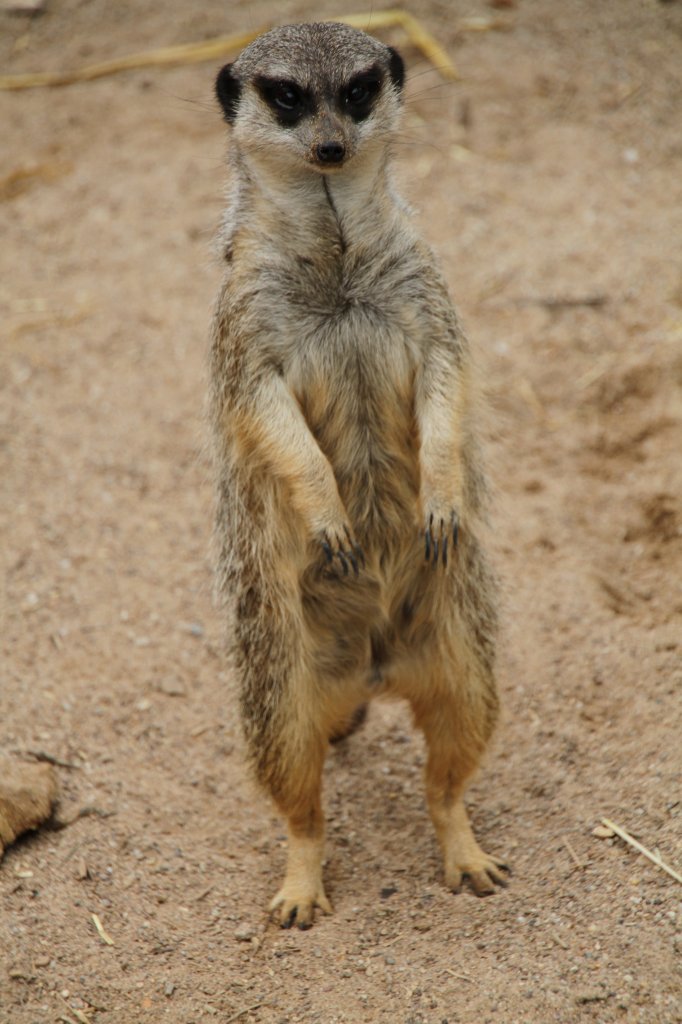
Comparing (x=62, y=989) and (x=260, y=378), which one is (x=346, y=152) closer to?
(x=260, y=378)

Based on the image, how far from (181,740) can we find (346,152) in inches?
76.5

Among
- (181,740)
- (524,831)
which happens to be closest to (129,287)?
(181,740)

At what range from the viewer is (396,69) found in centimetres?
304

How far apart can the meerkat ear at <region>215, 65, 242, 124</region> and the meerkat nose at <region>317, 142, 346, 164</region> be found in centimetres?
52

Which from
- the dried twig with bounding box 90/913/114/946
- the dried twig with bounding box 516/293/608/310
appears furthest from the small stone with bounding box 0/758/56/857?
the dried twig with bounding box 516/293/608/310

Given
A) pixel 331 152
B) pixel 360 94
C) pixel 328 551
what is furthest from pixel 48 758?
pixel 360 94

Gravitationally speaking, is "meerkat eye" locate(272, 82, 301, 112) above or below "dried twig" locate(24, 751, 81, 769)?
above

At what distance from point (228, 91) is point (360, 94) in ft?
1.40

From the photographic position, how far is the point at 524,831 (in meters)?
3.24

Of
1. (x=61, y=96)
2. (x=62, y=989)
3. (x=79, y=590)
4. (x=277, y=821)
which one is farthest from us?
(x=61, y=96)

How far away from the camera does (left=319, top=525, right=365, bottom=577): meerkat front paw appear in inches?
109

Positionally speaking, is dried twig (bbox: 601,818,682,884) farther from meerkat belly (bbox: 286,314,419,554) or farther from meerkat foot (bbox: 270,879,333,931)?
meerkat belly (bbox: 286,314,419,554)

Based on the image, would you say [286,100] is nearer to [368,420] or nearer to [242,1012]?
[368,420]

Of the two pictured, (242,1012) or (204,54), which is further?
(204,54)
